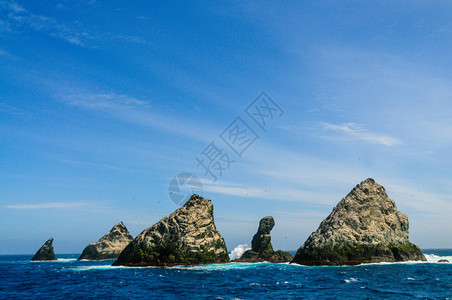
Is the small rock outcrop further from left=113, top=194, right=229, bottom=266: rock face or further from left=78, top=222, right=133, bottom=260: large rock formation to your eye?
left=78, top=222, right=133, bottom=260: large rock formation

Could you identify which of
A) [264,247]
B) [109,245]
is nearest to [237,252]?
[264,247]

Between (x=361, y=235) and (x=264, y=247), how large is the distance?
34898mm

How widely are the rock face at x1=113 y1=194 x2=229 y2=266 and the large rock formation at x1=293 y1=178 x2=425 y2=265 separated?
23.8 metres

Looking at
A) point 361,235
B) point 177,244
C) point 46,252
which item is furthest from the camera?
point 46,252

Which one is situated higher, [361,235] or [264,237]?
[264,237]

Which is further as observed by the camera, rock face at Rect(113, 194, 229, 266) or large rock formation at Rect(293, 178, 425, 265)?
rock face at Rect(113, 194, 229, 266)

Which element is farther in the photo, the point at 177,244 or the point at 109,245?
the point at 109,245

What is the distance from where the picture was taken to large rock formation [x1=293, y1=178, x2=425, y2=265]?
8050cm

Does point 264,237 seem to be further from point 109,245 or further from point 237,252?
point 109,245

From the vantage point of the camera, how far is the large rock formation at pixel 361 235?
3169 inches

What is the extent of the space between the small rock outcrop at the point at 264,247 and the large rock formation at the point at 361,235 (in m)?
18.6

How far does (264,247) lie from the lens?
4259 inches

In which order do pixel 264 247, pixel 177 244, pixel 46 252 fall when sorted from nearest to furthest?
pixel 177 244 < pixel 264 247 < pixel 46 252

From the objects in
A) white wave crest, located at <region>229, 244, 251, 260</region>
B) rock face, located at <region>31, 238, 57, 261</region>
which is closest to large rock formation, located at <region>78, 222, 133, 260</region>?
rock face, located at <region>31, 238, 57, 261</region>
